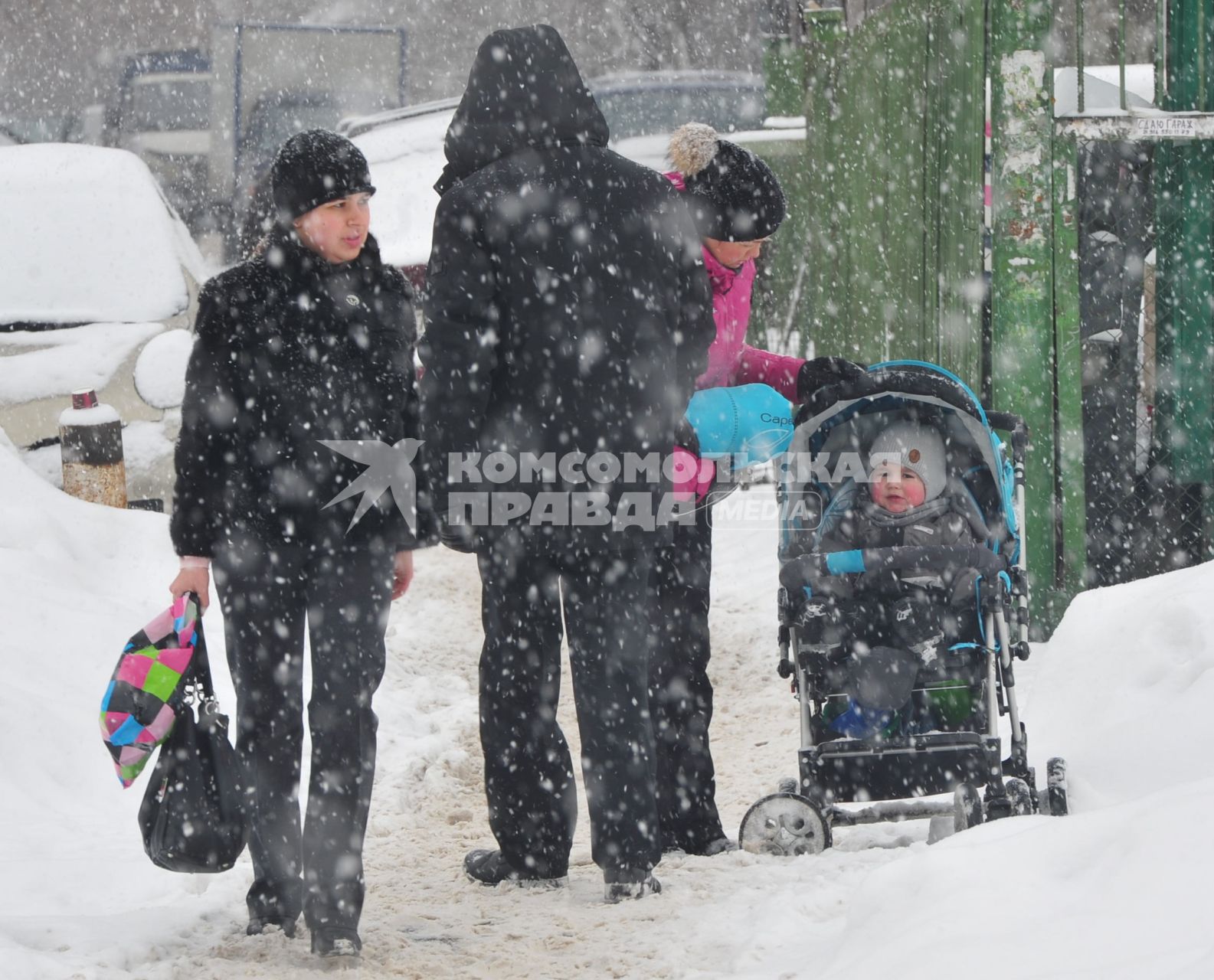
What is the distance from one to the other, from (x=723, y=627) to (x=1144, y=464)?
2212mm

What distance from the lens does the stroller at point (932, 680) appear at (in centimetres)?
435

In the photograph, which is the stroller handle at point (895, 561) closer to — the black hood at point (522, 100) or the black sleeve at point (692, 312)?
the black sleeve at point (692, 312)

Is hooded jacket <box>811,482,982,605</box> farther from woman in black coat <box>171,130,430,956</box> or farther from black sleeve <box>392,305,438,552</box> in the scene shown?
woman in black coat <box>171,130,430,956</box>

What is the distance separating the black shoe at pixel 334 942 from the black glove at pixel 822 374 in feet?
6.76

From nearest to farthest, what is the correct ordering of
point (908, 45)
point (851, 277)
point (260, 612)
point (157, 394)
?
point (260, 612), point (908, 45), point (157, 394), point (851, 277)

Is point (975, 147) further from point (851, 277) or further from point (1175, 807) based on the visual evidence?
point (1175, 807)

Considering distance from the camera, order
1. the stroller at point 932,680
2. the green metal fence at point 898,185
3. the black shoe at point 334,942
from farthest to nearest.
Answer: the green metal fence at point 898,185
the stroller at point 932,680
the black shoe at point 334,942

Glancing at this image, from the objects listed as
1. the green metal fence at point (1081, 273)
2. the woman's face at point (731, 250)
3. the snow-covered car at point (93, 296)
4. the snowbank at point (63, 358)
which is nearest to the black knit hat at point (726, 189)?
the woman's face at point (731, 250)

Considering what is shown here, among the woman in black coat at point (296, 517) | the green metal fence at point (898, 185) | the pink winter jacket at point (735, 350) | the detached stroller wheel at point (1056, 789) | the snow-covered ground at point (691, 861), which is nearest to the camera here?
the snow-covered ground at point (691, 861)

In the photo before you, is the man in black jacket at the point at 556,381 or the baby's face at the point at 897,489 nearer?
the man in black jacket at the point at 556,381

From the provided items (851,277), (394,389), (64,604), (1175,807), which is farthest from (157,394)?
(1175,807)

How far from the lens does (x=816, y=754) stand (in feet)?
14.5

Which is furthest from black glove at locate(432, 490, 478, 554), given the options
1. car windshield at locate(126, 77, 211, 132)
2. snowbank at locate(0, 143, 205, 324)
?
car windshield at locate(126, 77, 211, 132)

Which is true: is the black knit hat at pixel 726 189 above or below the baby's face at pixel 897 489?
above
